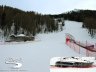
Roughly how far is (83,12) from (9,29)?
50071mm

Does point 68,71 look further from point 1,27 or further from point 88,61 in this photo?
point 1,27

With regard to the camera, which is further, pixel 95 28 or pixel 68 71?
pixel 95 28

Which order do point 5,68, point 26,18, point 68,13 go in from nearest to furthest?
point 5,68, point 26,18, point 68,13

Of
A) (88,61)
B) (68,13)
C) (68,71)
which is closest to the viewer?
(68,71)

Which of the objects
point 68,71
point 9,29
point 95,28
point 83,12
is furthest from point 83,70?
point 83,12

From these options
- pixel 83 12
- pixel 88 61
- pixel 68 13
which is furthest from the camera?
pixel 68 13

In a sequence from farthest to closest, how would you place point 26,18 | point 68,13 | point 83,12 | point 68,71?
point 68,13 < point 83,12 < point 26,18 < point 68,71

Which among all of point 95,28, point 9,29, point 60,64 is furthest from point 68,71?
point 95,28

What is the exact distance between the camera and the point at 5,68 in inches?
310

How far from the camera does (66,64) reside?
6754mm

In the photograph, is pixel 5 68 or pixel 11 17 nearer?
pixel 5 68

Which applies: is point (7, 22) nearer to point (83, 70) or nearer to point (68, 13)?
point (83, 70)

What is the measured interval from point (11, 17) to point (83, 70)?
33167mm

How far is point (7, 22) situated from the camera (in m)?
38.2
